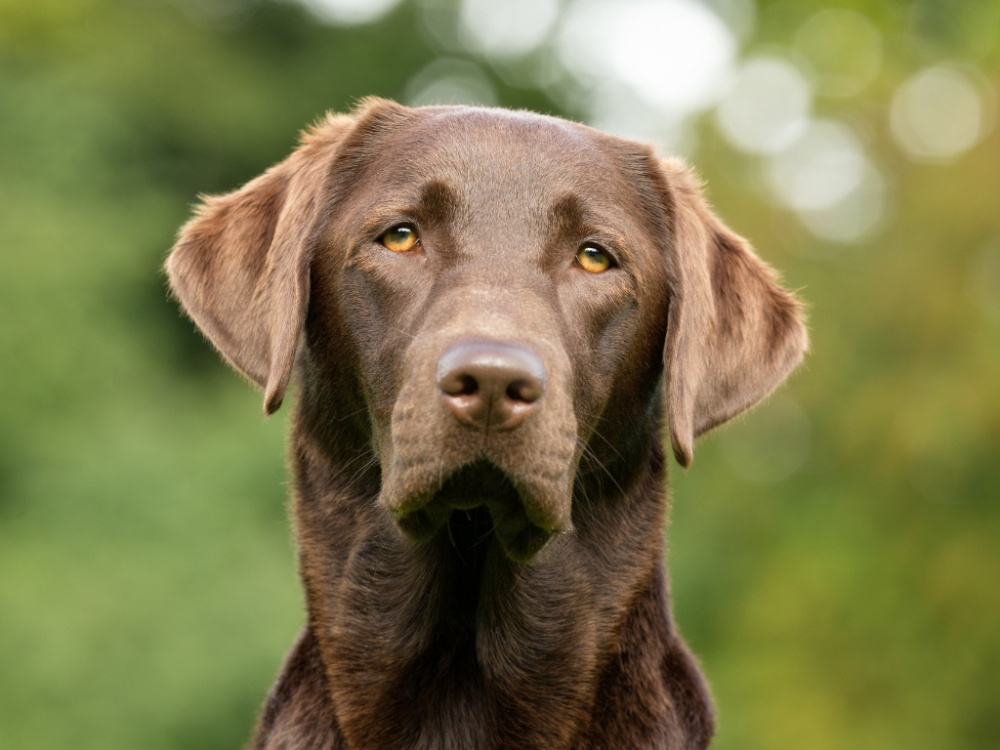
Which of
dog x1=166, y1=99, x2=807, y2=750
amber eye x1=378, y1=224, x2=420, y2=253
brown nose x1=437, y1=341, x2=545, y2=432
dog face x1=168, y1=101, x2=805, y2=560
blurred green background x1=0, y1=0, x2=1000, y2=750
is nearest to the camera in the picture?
brown nose x1=437, y1=341, x2=545, y2=432

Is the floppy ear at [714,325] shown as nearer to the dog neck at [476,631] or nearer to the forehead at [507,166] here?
the forehead at [507,166]

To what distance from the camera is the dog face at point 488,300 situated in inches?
155

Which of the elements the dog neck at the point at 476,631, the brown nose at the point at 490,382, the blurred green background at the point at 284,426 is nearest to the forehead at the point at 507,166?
the brown nose at the point at 490,382

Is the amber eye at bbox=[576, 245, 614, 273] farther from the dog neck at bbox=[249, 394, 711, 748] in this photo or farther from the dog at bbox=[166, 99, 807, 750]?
the dog neck at bbox=[249, 394, 711, 748]

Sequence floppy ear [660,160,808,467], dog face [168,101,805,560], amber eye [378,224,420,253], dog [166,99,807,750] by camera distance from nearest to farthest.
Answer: dog face [168,101,805,560], dog [166,99,807,750], amber eye [378,224,420,253], floppy ear [660,160,808,467]

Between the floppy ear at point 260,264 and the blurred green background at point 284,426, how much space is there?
9.68 metres

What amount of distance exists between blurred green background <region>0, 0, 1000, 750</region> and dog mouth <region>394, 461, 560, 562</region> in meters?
9.94

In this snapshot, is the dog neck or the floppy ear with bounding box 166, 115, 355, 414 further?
the floppy ear with bounding box 166, 115, 355, 414

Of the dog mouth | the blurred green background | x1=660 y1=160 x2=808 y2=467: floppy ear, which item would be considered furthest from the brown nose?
the blurred green background

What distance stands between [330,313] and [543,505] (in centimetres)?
102

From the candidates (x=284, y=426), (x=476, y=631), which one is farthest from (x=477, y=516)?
(x=284, y=426)

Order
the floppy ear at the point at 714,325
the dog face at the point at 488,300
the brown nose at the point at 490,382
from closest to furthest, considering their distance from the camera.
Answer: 1. the brown nose at the point at 490,382
2. the dog face at the point at 488,300
3. the floppy ear at the point at 714,325

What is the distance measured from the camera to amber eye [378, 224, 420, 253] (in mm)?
4457

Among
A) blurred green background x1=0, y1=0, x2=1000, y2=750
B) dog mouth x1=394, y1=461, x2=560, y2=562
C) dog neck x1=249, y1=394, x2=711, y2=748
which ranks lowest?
blurred green background x1=0, y1=0, x2=1000, y2=750
